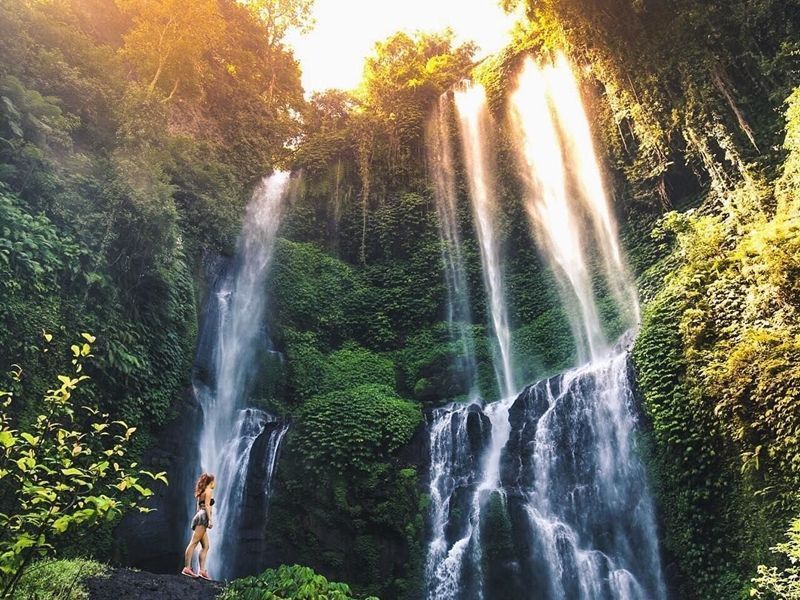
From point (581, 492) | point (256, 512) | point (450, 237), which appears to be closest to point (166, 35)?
point (450, 237)

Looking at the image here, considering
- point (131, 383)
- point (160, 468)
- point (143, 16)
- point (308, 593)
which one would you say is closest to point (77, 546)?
point (160, 468)

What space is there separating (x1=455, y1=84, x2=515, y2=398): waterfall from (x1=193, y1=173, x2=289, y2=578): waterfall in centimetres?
729

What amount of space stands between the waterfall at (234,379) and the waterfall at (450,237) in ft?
19.4

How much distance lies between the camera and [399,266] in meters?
18.8

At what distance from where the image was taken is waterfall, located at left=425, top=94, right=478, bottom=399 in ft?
50.9

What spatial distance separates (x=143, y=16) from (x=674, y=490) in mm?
19929

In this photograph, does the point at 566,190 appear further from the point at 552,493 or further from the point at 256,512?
the point at 256,512

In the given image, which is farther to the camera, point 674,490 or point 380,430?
point 380,430

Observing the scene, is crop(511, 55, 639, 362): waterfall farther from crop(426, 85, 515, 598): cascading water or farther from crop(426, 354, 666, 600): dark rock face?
crop(426, 354, 666, 600): dark rock face

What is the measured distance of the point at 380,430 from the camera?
1218cm

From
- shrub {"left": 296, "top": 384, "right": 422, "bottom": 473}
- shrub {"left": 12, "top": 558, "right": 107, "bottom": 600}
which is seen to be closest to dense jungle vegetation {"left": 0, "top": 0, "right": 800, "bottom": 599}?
shrub {"left": 296, "top": 384, "right": 422, "bottom": 473}

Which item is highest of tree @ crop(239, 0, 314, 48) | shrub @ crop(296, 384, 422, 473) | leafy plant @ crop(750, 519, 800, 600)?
tree @ crop(239, 0, 314, 48)

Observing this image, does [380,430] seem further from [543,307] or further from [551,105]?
[551,105]

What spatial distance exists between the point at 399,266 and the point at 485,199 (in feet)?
13.4
